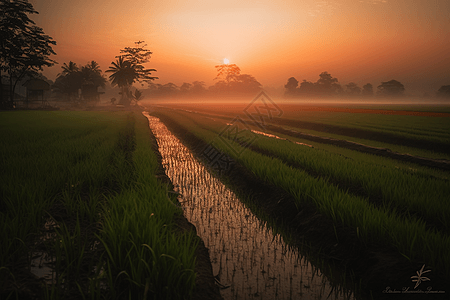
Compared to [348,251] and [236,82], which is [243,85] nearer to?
[236,82]

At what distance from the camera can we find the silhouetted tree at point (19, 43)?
29.7 meters

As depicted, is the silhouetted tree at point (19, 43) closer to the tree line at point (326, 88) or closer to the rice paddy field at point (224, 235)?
the rice paddy field at point (224, 235)

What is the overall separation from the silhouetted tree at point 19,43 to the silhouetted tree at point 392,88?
128 meters

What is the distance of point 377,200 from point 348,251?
1.78 m

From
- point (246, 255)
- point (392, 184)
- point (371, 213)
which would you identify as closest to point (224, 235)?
point (246, 255)

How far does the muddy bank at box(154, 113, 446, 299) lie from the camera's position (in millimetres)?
2303

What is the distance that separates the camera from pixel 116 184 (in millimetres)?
4918

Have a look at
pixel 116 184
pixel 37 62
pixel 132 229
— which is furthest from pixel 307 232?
pixel 37 62

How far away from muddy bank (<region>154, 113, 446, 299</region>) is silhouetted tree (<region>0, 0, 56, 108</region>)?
3619cm

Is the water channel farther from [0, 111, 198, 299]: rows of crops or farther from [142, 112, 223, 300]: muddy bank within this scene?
[0, 111, 198, 299]: rows of crops

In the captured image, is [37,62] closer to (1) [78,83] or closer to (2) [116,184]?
(1) [78,83]

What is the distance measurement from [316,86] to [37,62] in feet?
330

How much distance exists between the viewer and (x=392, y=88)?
115188mm

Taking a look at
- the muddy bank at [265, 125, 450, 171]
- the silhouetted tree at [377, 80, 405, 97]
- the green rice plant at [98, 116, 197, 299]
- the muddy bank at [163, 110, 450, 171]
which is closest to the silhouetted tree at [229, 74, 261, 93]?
the silhouetted tree at [377, 80, 405, 97]
